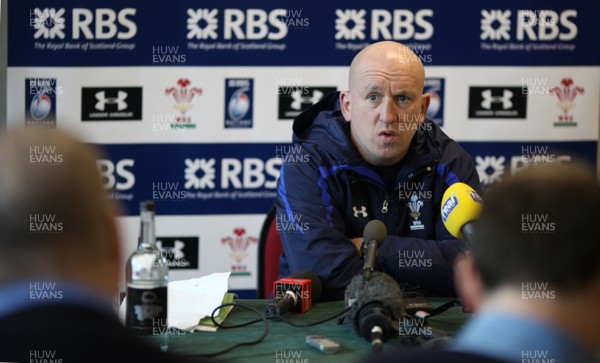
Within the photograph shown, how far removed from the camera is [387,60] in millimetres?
3375

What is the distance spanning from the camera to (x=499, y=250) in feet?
3.99

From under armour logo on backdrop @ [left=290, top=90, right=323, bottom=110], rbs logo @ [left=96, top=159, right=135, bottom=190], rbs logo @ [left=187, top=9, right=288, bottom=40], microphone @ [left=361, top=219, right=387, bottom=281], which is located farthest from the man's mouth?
rbs logo @ [left=96, top=159, right=135, bottom=190]

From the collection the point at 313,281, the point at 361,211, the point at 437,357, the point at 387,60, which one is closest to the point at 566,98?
the point at 387,60

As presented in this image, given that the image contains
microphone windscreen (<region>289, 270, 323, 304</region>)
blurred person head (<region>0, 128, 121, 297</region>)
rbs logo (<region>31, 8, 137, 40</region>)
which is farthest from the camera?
rbs logo (<region>31, 8, 137, 40</region>)

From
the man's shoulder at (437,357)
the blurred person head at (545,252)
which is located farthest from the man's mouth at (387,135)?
the man's shoulder at (437,357)

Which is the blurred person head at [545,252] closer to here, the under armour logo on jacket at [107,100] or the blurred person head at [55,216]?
the blurred person head at [55,216]

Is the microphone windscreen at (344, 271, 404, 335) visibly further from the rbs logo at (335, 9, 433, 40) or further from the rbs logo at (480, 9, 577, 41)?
the rbs logo at (480, 9, 577, 41)

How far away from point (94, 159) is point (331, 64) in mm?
3460

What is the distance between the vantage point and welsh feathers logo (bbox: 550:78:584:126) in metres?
4.91

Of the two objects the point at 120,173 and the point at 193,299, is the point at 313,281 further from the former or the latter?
the point at 120,173

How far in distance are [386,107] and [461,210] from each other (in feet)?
3.45

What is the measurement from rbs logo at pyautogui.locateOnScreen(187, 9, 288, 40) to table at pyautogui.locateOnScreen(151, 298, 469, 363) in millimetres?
2349

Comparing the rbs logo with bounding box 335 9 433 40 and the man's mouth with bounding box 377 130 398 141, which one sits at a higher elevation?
the rbs logo with bounding box 335 9 433 40

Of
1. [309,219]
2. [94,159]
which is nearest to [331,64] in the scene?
[309,219]
